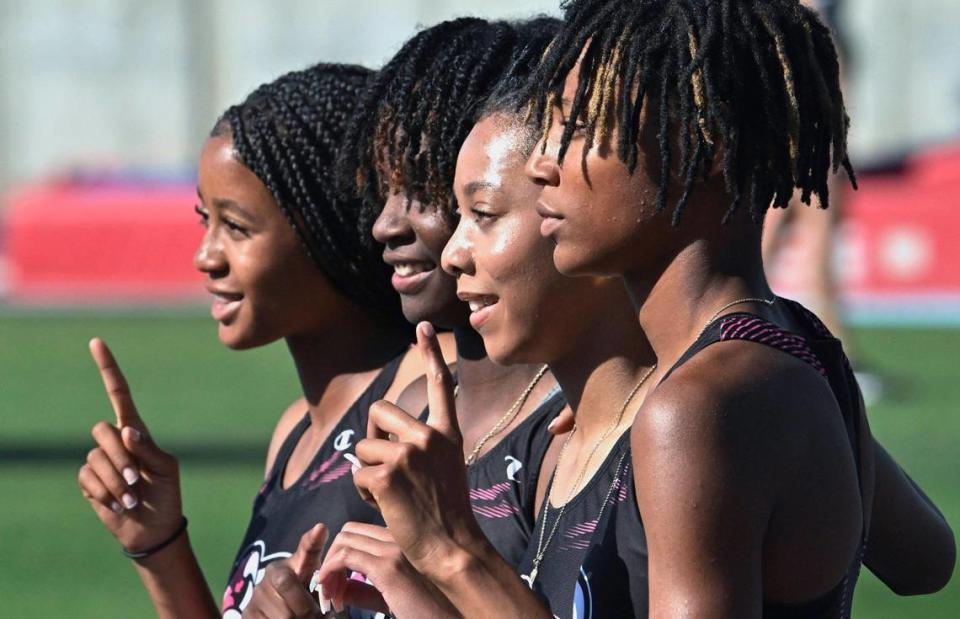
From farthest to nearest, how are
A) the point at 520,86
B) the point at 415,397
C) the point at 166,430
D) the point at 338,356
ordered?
the point at 166,430
the point at 338,356
the point at 415,397
the point at 520,86

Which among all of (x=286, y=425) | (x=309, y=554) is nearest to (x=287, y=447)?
(x=286, y=425)

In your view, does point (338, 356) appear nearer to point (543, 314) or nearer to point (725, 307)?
→ point (543, 314)

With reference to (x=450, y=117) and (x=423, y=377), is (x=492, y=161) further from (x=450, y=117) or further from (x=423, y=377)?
(x=423, y=377)

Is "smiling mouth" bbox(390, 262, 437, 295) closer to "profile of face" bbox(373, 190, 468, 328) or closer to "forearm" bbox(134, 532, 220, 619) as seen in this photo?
"profile of face" bbox(373, 190, 468, 328)

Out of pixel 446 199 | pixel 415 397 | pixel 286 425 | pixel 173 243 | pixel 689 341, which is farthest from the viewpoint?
pixel 173 243

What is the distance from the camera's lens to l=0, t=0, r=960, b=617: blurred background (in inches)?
271

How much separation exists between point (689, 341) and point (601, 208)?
20 cm

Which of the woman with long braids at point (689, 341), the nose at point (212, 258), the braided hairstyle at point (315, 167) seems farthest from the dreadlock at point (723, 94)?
the nose at point (212, 258)

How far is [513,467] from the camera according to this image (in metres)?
2.66

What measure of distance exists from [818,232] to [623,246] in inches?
270

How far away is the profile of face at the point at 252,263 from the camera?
3271 mm

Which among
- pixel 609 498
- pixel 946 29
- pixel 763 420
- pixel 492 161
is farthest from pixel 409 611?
pixel 946 29

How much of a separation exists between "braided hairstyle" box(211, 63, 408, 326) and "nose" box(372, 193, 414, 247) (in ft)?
1.11

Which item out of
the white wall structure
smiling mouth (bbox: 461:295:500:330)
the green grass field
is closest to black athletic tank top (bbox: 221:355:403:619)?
smiling mouth (bbox: 461:295:500:330)
